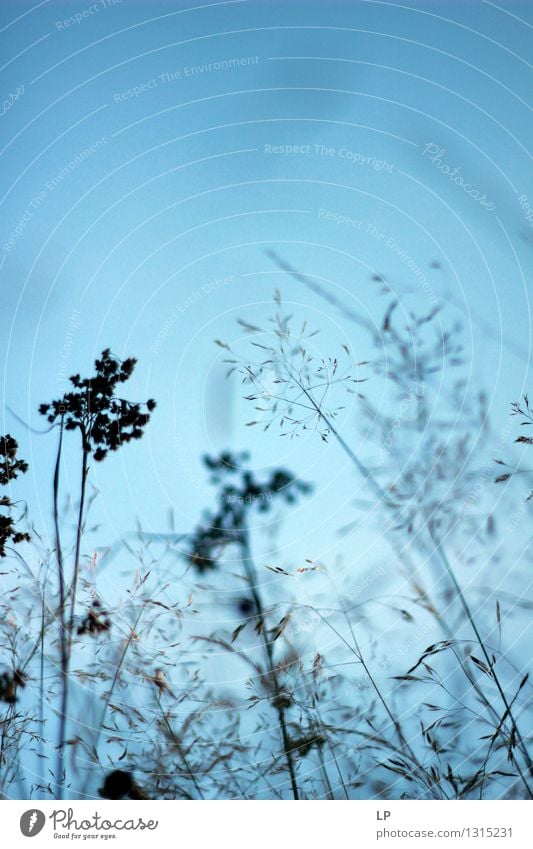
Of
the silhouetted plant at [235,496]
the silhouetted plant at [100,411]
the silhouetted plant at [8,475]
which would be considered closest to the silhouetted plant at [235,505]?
the silhouetted plant at [235,496]

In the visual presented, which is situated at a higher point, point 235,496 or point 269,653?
point 235,496

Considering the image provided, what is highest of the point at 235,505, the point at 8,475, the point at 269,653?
the point at 8,475

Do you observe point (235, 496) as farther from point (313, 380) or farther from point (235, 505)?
point (313, 380)

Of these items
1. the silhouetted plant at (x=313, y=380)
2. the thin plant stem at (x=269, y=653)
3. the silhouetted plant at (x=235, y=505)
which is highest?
the silhouetted plant at (x=313, y=380)

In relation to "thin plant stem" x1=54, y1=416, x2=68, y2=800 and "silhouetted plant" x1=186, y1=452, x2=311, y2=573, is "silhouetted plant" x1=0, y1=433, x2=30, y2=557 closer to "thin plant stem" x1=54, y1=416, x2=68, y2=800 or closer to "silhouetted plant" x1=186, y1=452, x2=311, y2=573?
"thin plant stem" x1=54, y1=416, x2=68, y2=800

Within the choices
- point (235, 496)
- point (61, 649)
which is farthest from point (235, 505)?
point (61, 649)

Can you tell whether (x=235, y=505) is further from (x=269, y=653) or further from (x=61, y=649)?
(x=61, y=649)

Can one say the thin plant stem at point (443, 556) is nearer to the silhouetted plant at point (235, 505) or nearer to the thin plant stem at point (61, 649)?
the silhouetted plant at point (235, 505)

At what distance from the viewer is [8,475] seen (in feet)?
3.94

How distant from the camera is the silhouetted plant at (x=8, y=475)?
1178 millimetres

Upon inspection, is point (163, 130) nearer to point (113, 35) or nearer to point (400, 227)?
point (113, 35)

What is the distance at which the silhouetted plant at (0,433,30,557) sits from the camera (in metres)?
1.18

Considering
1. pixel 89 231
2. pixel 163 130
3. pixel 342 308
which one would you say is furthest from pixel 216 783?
pixel 163 130

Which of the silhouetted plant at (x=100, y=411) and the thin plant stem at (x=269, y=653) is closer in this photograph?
the thin plant stem at (x=269, y=653)
